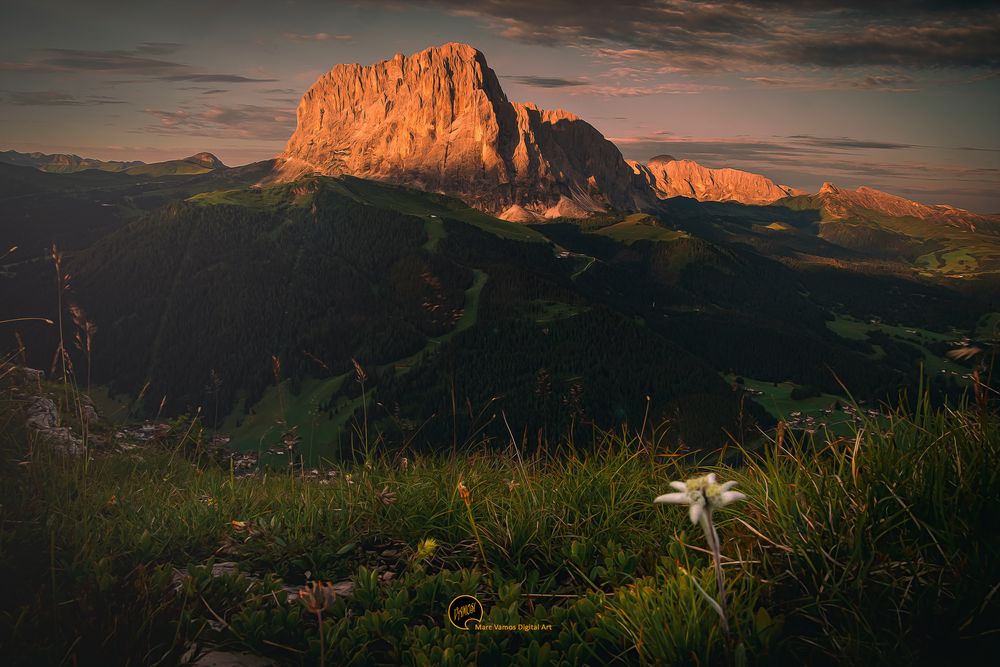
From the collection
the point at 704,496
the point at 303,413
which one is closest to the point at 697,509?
the point at 704,496

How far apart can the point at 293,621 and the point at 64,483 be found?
11.4 ft

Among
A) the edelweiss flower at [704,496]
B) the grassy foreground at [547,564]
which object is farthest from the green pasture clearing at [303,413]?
the edelweiss flower at [704,496]

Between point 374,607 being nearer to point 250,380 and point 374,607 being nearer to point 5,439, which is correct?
point 5,439

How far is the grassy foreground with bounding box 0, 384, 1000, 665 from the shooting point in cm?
342

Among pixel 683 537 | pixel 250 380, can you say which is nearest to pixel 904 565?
pixel 683 537

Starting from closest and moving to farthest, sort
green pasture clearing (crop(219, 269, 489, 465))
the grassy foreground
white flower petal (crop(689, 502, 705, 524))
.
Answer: white flower petal (crop(689, 502, 705, 524)) < the grassy foreground < green pasture clearing (crop(219, 269, 489, 465))

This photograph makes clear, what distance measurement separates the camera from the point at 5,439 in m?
6.43
